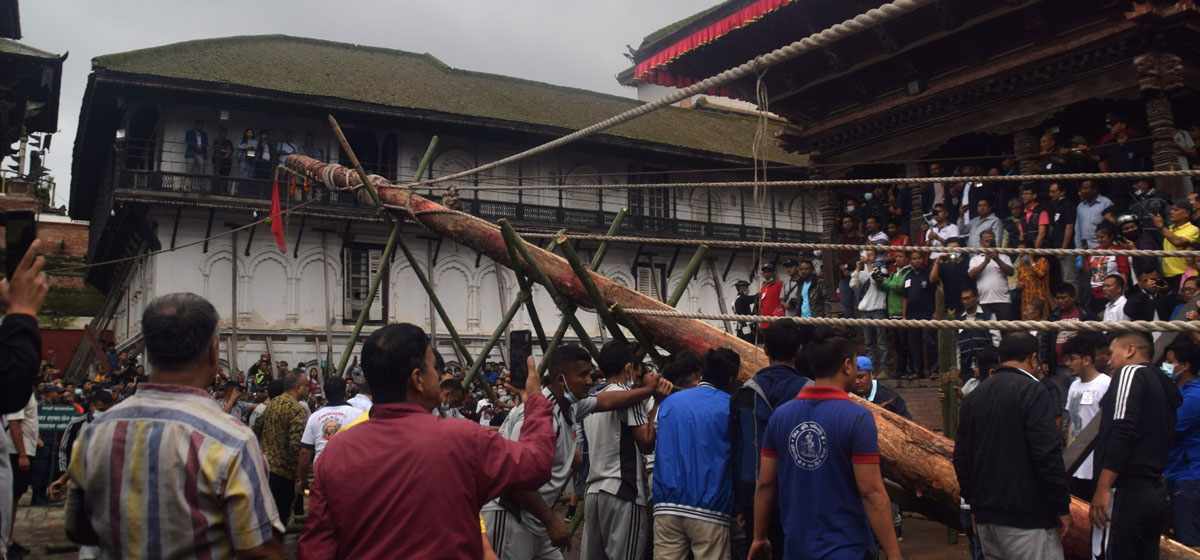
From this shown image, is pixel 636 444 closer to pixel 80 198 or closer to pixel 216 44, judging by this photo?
pixel 216 44

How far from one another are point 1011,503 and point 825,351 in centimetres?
114

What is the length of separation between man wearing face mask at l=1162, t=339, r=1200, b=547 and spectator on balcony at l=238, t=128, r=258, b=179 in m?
23.0

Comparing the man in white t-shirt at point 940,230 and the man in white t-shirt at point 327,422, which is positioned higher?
the man in white t-shirt at point 940,230

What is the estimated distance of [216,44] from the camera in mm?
26000

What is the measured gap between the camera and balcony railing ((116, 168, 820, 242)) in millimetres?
23375

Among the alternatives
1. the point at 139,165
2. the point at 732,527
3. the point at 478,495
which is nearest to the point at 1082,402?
the point at 732,527

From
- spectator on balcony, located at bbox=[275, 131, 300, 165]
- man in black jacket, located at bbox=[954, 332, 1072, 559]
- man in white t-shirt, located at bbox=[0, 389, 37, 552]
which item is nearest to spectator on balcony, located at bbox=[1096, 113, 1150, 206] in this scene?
man in black jacket, located at bbox=[954, 332, 1072, 559]

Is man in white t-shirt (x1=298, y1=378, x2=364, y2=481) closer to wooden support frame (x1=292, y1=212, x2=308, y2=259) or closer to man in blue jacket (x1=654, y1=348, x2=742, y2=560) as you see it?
man in blue jacket (x1=654, y1=348, x2=742, y2=560)

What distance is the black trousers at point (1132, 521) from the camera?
15.3 ft

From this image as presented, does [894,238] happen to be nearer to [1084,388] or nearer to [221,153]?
[1084,388]

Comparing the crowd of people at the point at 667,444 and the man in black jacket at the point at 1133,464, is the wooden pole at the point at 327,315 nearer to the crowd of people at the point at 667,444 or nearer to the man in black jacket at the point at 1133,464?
the crowd of people at the point at 667,444

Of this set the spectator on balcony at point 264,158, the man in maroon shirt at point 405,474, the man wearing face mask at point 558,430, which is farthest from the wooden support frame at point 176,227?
the man in maroon shirt at point 405,474

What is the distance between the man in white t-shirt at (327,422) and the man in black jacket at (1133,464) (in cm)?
550

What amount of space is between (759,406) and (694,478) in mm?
586
